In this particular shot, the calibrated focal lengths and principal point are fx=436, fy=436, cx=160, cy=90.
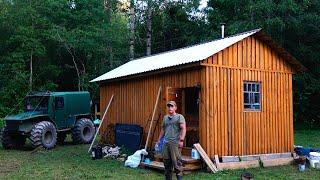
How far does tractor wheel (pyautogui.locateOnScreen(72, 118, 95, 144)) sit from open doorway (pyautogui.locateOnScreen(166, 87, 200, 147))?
17.4ft

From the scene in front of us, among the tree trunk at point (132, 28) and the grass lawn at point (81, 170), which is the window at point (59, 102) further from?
the tree trunk at point (132, 28)

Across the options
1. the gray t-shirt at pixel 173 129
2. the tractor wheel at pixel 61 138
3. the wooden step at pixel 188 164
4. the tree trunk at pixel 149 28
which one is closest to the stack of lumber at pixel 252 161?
the wooden step at pixel 188 164

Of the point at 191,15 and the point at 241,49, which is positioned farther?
the point at 191,15

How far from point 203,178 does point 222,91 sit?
109 inches

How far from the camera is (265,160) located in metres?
12.5

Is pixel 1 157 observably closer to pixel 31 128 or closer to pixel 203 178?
pixel 31 128

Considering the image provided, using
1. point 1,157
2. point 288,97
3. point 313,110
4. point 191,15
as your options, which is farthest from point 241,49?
point 191,15

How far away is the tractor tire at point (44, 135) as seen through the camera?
16000 mm

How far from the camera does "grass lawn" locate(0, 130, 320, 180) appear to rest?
10.6 m

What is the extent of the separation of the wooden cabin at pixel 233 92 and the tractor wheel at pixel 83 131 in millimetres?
4450

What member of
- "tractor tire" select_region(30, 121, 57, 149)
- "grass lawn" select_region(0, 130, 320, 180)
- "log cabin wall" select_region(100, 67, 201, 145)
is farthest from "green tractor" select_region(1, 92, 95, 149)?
"log cabin wall" select_region(100, 67, 201, 145)

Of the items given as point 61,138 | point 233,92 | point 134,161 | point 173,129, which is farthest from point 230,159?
point 61,138

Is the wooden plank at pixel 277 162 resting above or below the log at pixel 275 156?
below

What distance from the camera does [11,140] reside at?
17141 mm
